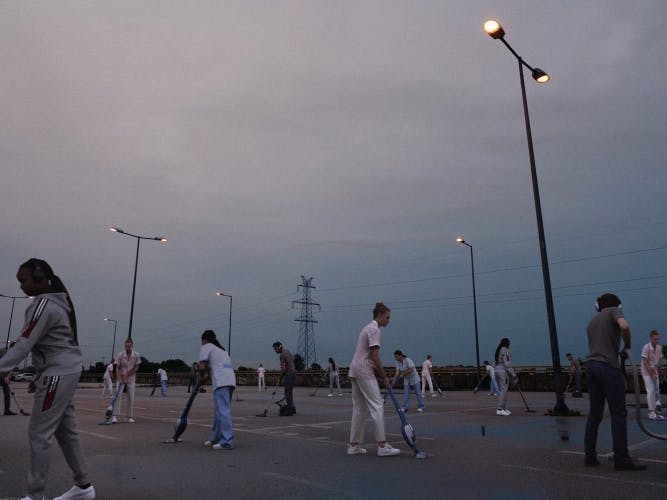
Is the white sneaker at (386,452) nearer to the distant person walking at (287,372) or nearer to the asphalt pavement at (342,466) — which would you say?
the asphalt pavement at (342,466)

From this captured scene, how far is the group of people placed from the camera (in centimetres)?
454

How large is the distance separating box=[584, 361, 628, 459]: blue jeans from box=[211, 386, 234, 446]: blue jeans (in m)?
5.04

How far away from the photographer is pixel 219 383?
874cm

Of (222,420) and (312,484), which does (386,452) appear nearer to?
(312,484)

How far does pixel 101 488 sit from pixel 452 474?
372 centimetres

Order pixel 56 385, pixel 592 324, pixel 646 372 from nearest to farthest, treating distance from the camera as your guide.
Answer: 1. pixel 56 385
2. pixel 592 324
3. pixel 646 372

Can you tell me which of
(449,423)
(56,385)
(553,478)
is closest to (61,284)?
(56,385)

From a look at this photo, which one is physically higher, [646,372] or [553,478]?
[646,372]

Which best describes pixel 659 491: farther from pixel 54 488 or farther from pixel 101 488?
pixel 54 488

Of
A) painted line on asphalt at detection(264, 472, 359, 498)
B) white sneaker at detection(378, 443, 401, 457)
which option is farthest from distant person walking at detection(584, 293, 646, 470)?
painted line on asphalt at detection(264, 472, 359, 498)

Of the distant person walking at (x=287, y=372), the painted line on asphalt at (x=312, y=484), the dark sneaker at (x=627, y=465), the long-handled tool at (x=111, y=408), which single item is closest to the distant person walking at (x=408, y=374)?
the distant person walking at (x=287, y=372)

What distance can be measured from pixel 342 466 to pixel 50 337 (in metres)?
3.75

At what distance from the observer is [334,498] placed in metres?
5.00

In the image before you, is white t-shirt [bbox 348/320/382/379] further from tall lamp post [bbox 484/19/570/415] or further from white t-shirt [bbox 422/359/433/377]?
white t-shirt [bbox 422/359/433/377]
